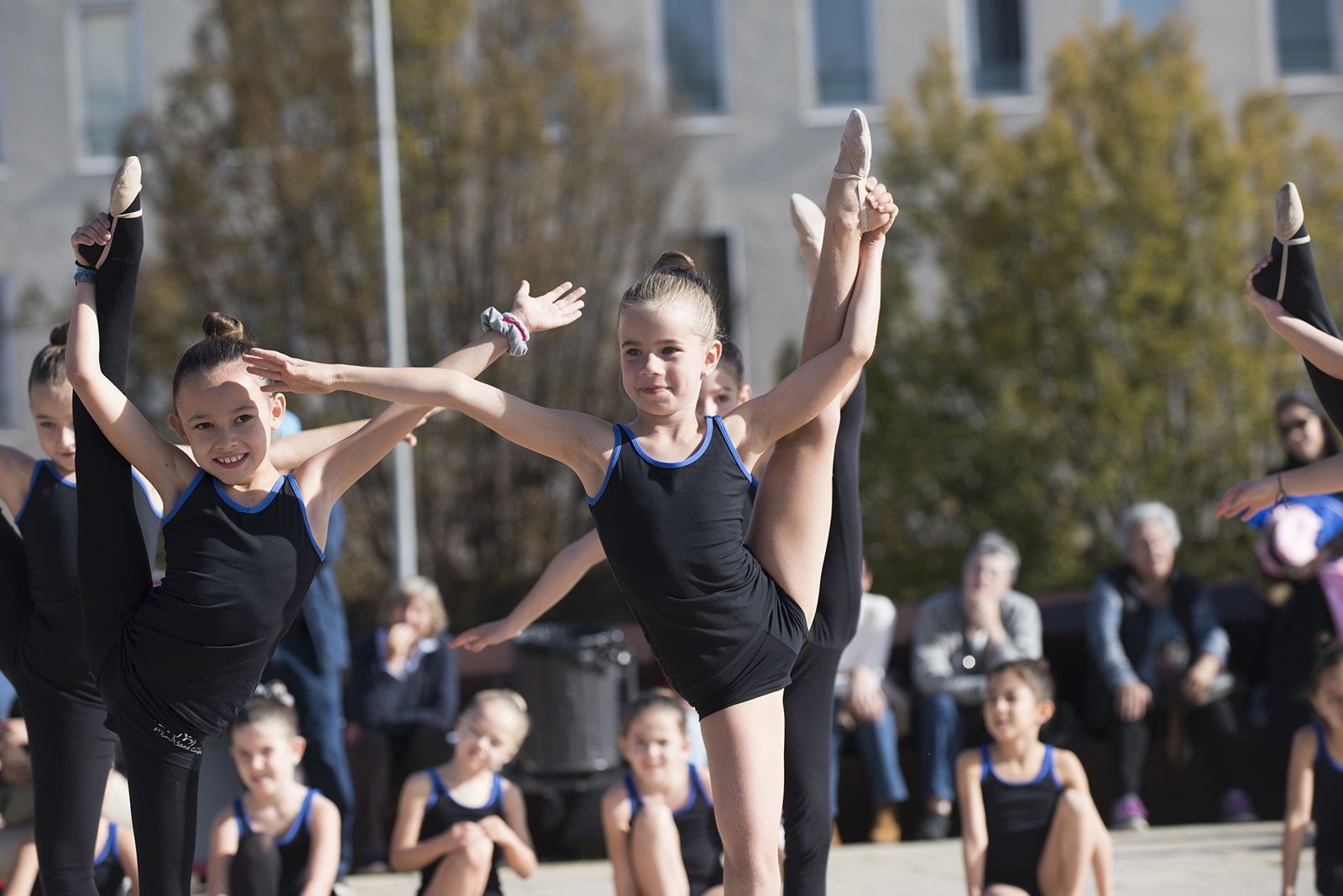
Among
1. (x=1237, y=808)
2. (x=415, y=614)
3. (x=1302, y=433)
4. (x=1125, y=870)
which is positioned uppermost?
(x=1302, y=433)

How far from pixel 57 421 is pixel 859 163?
7.66 feet

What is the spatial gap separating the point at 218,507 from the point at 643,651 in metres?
6.20

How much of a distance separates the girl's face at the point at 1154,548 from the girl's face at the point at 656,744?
3520 millimetres

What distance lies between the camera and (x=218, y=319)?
4227 millimetres

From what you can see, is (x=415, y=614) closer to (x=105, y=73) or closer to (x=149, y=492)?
(x=149, y=492)

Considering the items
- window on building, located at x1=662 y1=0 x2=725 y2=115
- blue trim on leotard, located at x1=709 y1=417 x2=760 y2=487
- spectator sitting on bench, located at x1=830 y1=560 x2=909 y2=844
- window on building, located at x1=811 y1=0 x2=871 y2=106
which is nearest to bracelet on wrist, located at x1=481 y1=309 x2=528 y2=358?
blue trim on leotard, located at x1=709 y1=417 x2=760 y2=487

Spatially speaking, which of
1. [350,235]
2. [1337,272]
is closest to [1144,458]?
[1337,272]

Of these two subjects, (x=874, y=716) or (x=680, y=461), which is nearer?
(x=680, y=461)

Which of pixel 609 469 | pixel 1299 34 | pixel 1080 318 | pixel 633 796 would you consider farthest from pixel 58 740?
pixel 1299 34

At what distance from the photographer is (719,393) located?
4.59 m

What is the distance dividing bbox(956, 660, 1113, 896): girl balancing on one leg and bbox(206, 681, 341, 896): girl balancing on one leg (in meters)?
2.27

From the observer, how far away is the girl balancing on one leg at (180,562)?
3.72 meters

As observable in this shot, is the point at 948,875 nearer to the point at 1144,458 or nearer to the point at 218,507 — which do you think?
the point at 218,507

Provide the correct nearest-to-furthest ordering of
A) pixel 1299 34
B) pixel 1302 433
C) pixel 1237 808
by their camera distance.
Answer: pixel 1302 433 → pixel 1237 808 → pixel 1299 34
